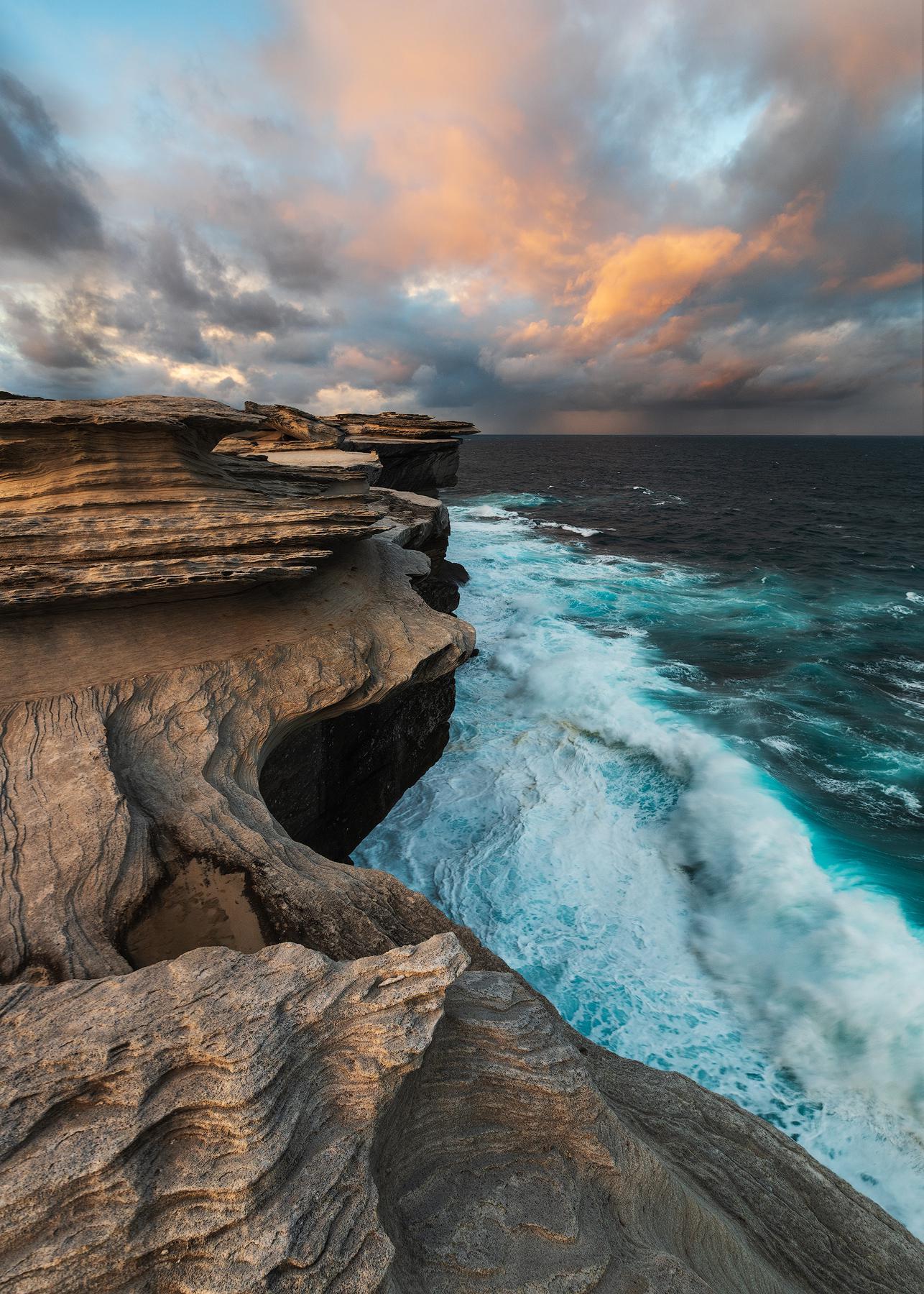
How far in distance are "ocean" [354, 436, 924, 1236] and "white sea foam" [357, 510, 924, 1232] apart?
0.12 feet

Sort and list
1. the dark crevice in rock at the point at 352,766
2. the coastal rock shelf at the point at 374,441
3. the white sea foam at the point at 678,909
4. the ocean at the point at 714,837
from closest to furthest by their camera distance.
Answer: the white sea foam at the point at 678,909 → the ocean at the point at 714,837 → the dark crevice in rock at the point at 352,766 → the coastal rock shelf at the point at 374,441

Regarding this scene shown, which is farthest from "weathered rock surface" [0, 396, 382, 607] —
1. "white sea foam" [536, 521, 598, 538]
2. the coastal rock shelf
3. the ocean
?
"white sea foam" [536, 521, 598, 538]

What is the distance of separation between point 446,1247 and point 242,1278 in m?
1.34

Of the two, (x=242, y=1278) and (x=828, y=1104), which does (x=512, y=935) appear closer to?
(x=828, y=1104)

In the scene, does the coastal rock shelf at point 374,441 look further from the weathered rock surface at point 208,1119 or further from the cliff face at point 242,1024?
the weathered rock surface at point 208,1119

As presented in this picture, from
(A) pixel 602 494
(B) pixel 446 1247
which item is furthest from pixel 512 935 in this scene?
(A) pixel 602 494

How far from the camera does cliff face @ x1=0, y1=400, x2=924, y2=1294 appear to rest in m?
3.21

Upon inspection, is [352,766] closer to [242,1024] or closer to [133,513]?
[133,513]

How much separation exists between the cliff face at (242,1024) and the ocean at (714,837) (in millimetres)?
3488

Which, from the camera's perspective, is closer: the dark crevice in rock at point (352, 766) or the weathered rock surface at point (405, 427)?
the dark crevice in rock at point (352, 766)

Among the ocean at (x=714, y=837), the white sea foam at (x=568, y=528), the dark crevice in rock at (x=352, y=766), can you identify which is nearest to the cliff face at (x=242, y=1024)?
the dark crevice in rock at (x=352, y=766)

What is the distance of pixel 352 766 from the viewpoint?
1177cm

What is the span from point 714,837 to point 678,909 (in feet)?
7.02

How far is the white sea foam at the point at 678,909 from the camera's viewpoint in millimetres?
8188
